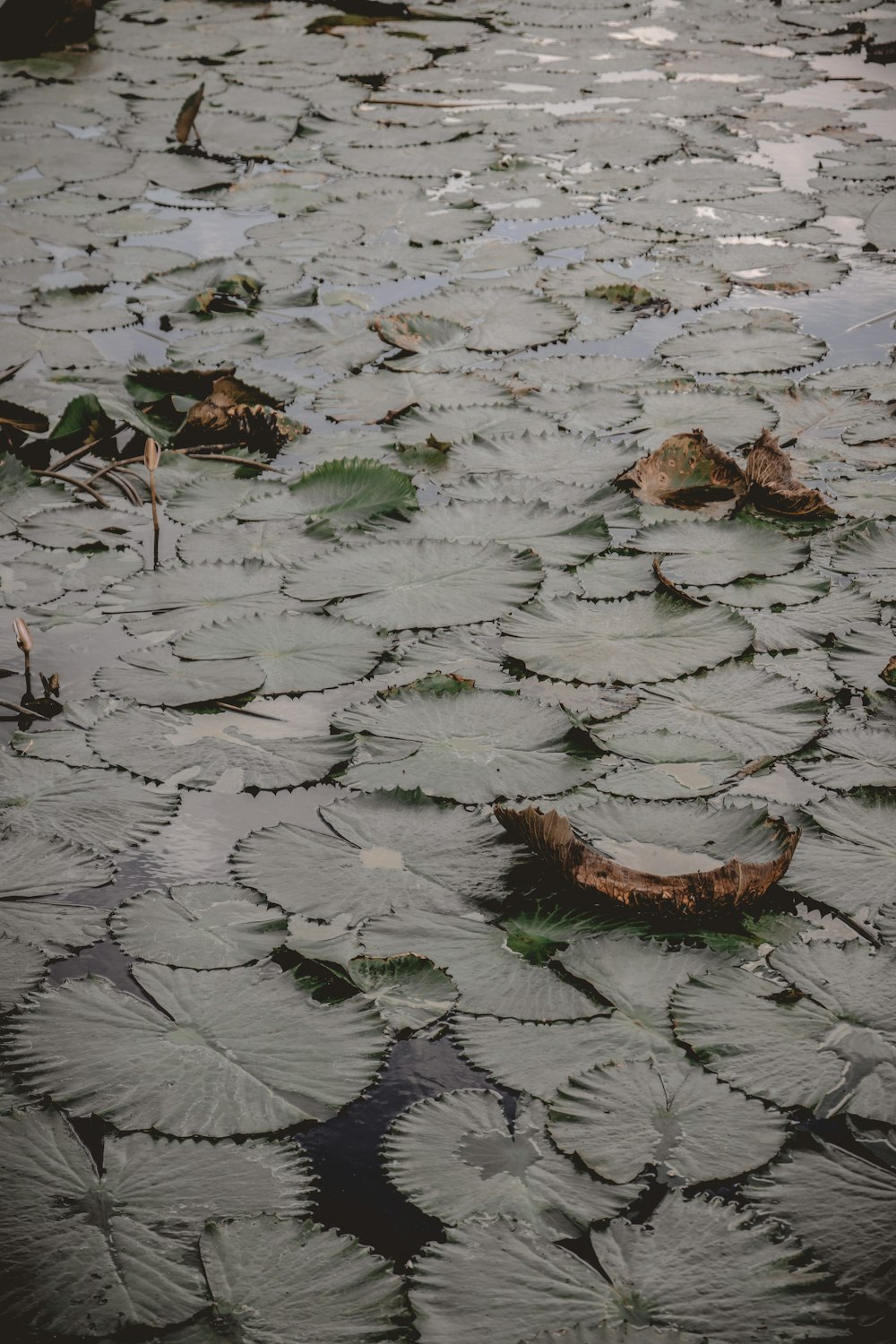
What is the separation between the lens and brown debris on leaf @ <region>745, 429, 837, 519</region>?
1656mm

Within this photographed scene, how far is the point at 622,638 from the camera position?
1400mm

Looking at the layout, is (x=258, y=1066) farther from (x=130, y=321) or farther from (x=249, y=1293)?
(x=130, y=321)

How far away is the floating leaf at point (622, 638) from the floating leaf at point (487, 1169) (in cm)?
56

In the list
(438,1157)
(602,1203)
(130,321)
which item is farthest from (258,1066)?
(130,321)

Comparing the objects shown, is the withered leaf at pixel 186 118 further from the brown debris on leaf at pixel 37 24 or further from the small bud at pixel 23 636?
the small bud at pixel 23 636

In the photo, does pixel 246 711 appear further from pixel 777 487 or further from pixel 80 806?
pixel 777 487

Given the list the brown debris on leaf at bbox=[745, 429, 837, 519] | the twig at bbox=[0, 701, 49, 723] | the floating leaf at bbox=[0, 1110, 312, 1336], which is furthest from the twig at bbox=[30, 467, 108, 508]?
the floating leaf at bbox=[0, 1110, 312, 1336]

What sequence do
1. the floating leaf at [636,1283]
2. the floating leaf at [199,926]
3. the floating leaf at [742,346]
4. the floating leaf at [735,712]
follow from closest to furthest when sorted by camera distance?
the floating leaf at [636,1283] → the floating leaf at [199,926] → the floating leaf at [735,712] → the floating leaf at [742,346]

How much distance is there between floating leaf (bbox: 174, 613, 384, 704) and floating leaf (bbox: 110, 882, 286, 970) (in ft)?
0.99

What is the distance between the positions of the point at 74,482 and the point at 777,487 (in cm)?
98

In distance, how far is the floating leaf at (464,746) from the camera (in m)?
1.18

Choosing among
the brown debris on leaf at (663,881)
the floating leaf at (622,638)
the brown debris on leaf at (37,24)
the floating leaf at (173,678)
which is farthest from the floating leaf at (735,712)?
the brown debris on leaf at (37,24)

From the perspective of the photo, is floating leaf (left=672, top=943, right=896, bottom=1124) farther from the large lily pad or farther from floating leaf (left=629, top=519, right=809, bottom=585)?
floating leaf (left=629, top=519, right=809, bottom=585)

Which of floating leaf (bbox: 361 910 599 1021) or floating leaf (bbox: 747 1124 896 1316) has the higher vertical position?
floating leaf (bbox: 361 910 599 1021)
